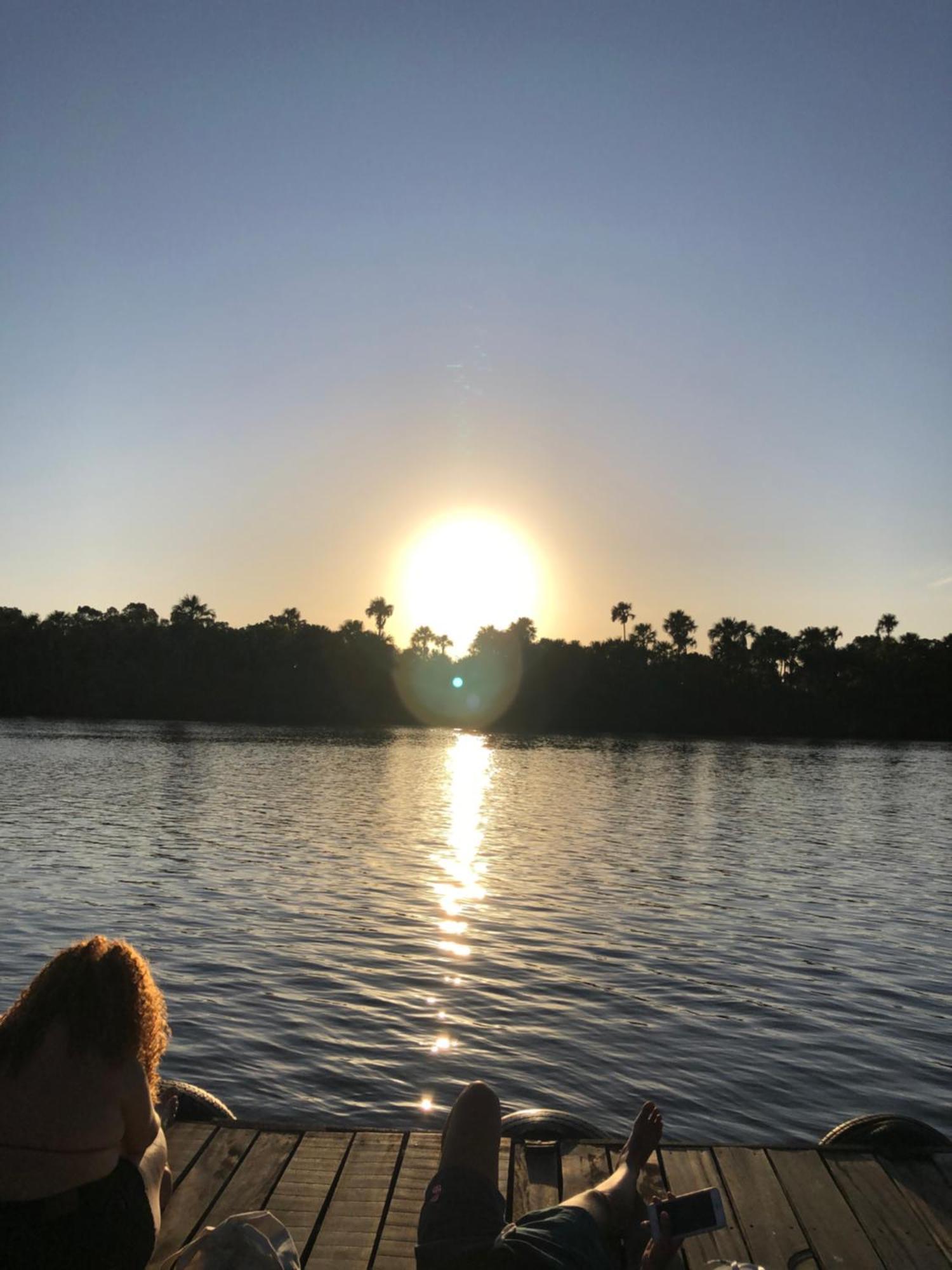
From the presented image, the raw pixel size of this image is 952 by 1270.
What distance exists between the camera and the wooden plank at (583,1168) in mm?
5996

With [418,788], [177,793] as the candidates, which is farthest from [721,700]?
[177,793]

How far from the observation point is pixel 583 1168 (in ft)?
20.5

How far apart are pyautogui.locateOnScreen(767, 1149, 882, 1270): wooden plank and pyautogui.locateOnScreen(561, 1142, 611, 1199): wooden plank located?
1.07 metres

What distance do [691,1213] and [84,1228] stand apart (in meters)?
2.74

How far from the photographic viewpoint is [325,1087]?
9891 mm

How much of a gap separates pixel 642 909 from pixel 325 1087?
34.1 feet

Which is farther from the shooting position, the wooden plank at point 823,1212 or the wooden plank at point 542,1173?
the wooden plank at point 542,1173

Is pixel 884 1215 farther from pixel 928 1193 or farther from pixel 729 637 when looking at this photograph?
pixel 729 637

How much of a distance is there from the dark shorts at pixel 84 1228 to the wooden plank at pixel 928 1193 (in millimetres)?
4086

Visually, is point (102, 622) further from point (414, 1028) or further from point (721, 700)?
point (414, 1028)

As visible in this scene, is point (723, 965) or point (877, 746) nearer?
point (723, 965)

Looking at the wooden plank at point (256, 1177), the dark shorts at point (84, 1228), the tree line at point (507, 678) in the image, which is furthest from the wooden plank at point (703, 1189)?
the tree line at point (507, 678)

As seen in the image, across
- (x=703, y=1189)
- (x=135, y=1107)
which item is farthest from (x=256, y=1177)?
(x=703, y=1189)

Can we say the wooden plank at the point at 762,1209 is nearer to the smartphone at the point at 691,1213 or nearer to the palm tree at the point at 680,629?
the smartphone at the point at 691,1213
